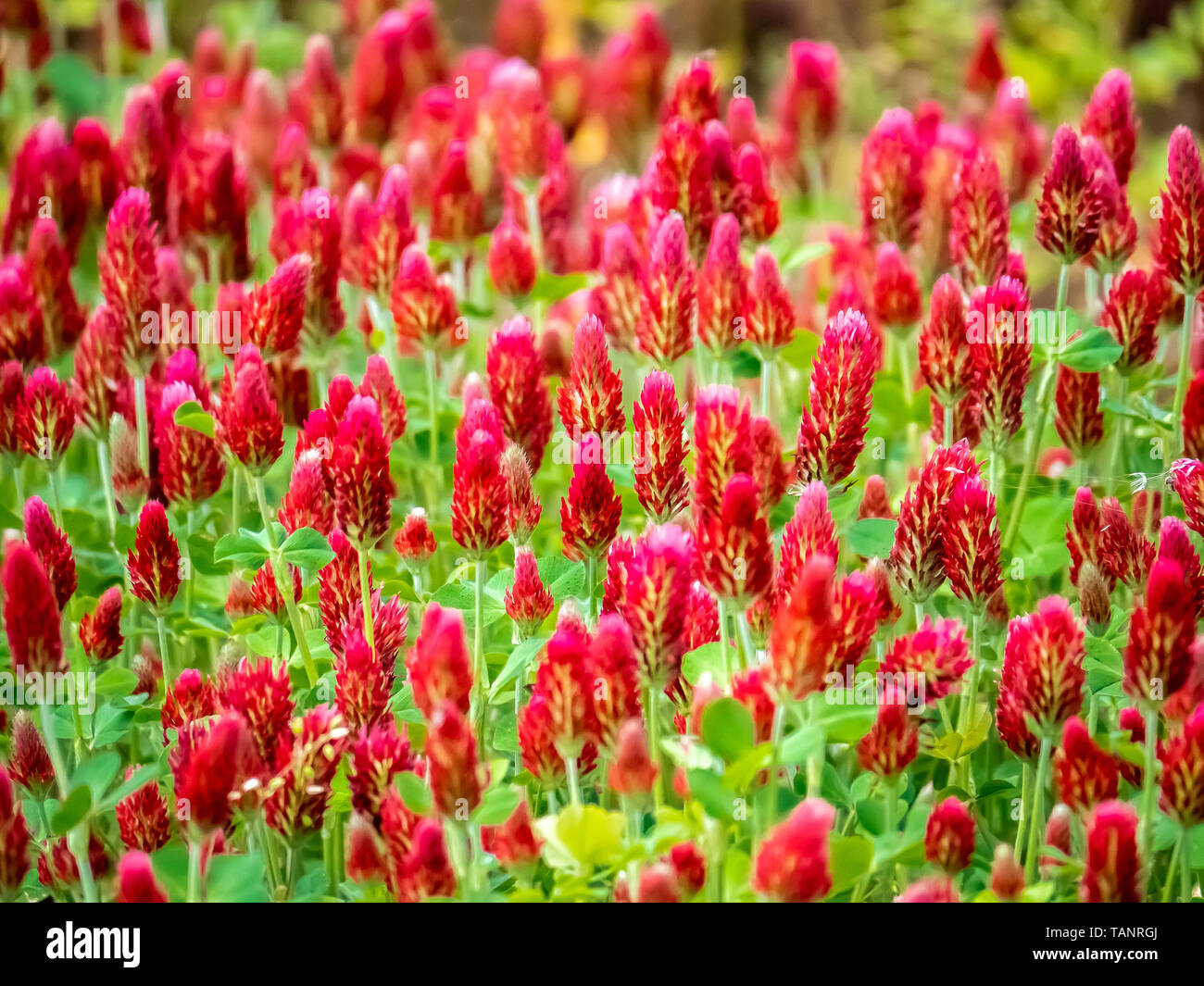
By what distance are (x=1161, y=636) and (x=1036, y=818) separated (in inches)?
11.8

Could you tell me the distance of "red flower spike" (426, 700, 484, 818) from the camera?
1.47 meters

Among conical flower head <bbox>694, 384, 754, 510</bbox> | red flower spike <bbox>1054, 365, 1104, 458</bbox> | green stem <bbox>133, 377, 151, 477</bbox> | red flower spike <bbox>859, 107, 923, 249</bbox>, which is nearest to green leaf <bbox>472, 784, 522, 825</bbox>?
conical flower head <bbox>694, 384, 754, 510</bbox>

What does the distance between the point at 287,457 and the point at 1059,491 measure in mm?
1282

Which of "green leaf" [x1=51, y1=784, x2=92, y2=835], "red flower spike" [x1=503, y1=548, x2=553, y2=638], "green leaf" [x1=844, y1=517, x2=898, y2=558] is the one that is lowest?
"green leaf" [x1=51, y1=784, x2=92, y2=835]

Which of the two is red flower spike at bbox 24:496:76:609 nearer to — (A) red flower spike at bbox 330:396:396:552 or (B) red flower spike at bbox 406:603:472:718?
(A) red flower spike at bbox 330:396:396:552

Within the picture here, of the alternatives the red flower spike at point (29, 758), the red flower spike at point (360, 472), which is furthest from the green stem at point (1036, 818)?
the red flower spike at point (29, 758)

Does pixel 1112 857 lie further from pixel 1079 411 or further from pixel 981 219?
pixel 981 219

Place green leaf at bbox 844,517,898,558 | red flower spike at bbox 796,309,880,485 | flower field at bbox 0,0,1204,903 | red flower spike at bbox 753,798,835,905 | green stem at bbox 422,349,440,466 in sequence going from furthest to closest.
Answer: green stem at bbox 422,349,440,466, green leaf at bbox 844,517,898,558, red flower spike at bbox 796,309,880,485, flower field at bbox 0,0,1204,903, red flower spike at bbox 753,798,835,905

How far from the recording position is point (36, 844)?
1.92m

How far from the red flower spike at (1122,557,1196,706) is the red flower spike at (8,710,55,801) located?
1226 millimetres

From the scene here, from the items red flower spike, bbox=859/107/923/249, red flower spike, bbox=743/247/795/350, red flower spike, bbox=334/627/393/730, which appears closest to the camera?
red flower spike, bbox=334/627/393/730

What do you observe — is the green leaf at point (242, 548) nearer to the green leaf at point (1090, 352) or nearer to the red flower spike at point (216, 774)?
the red flower spike at point (216, 774)

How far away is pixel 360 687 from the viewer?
1.70 meters
